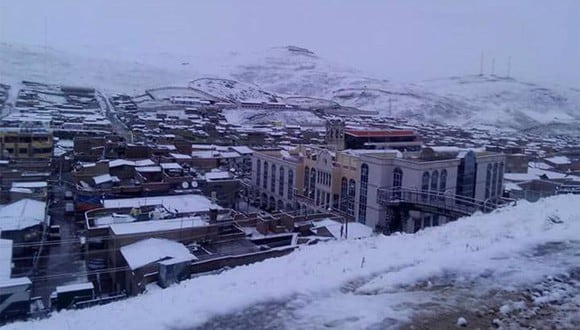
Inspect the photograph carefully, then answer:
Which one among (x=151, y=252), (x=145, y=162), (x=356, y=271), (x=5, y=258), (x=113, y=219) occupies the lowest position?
(x=5, y=258)

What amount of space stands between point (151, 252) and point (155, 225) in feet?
4.83

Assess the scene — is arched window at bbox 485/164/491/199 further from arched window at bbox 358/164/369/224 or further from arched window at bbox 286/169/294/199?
arched window at bbox 286/169/294/199

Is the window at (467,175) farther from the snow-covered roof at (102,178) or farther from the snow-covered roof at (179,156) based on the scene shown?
the snow-covered roof at (179,156)

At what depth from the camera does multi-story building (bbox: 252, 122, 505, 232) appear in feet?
47.5

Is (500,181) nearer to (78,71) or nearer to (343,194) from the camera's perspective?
(343,194)

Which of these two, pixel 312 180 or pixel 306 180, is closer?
pixel 312 180

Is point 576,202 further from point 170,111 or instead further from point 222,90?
point 222,90

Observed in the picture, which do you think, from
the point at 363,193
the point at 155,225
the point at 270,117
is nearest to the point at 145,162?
the point at 155,225

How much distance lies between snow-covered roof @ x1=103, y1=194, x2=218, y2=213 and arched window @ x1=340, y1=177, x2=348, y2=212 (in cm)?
458

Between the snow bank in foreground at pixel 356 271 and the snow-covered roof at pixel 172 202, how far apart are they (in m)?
8.95

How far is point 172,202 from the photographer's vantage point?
1454 centimetres

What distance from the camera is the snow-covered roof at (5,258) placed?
30.5 feet

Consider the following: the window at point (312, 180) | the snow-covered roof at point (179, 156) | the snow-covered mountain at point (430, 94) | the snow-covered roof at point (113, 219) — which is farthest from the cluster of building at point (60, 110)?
the snow-covered mountain at point (430, 94)

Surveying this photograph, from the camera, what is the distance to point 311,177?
61.4 feet
